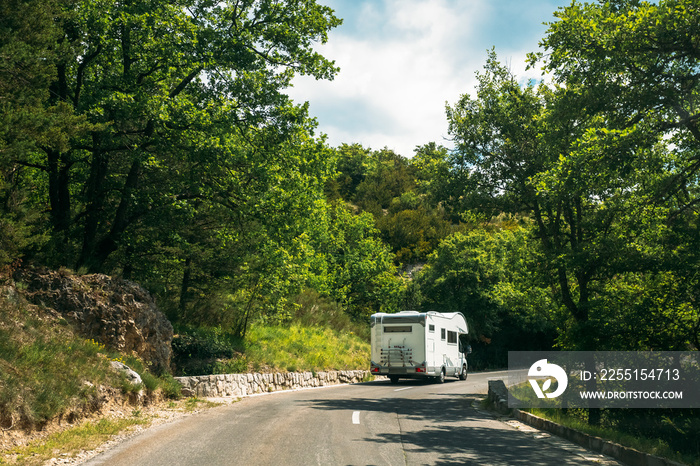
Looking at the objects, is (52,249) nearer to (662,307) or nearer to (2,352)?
(2,352)

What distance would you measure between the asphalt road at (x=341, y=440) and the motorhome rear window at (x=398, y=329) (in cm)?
954

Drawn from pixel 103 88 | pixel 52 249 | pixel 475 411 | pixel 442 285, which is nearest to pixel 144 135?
pixel 103 88

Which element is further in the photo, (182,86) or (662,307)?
(182,86)

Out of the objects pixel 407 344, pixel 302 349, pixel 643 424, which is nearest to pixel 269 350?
pixel 302 349

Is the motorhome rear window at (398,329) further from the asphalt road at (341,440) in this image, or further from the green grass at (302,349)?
the asphalt road at (341,440)

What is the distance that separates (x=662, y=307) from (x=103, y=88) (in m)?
17.5

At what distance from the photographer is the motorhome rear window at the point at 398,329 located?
24531mm

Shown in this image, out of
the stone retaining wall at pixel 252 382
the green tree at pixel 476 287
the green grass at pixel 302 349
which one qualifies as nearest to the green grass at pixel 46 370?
the stone retaining wall at pixel 252 382

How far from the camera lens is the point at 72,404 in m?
10.3

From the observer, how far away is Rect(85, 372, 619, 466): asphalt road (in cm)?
793

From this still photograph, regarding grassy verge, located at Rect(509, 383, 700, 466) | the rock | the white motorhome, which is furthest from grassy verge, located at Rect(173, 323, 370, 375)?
grassy verge, located at Rect(509, 383, 700, 466)

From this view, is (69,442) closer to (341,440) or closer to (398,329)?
(341,440)

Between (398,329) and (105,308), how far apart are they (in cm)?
1383

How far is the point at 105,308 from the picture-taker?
47.5ft
